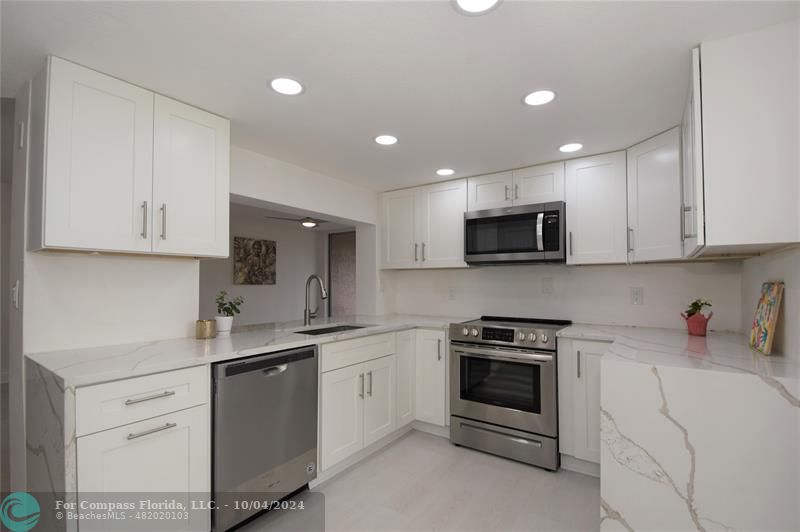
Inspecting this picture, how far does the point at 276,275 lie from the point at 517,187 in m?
3.95

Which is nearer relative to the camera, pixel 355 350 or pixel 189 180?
pixel 189 180

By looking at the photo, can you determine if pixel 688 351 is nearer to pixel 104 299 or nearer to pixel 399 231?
pixel 399 231

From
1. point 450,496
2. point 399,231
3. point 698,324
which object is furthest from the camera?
point 399,231

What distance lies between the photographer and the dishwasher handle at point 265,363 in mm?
1846

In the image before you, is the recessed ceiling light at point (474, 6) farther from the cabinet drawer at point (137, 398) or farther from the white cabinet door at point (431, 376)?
the white cabinet door at point (431, 376)

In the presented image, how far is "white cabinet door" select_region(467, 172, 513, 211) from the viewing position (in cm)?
316

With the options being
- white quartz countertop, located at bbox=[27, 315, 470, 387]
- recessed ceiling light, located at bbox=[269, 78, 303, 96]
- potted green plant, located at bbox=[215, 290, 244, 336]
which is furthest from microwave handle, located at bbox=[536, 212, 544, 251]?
potted green plant, located at bbox=[215, 290, 244, 336]

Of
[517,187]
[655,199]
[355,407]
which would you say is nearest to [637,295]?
[655,199]

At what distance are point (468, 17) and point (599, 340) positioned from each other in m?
2.03

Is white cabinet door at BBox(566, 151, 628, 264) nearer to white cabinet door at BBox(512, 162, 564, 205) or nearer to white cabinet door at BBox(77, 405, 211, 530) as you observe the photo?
white cabinet door at BBox(512, 162, 564, 205)

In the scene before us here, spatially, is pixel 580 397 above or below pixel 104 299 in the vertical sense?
below

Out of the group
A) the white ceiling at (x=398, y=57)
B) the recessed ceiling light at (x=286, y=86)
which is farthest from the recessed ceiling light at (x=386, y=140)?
the recessed ceiling light at (x=286, y=86)

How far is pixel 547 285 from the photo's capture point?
10.7ft

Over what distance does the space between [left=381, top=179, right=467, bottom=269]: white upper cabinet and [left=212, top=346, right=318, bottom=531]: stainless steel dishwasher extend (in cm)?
160
